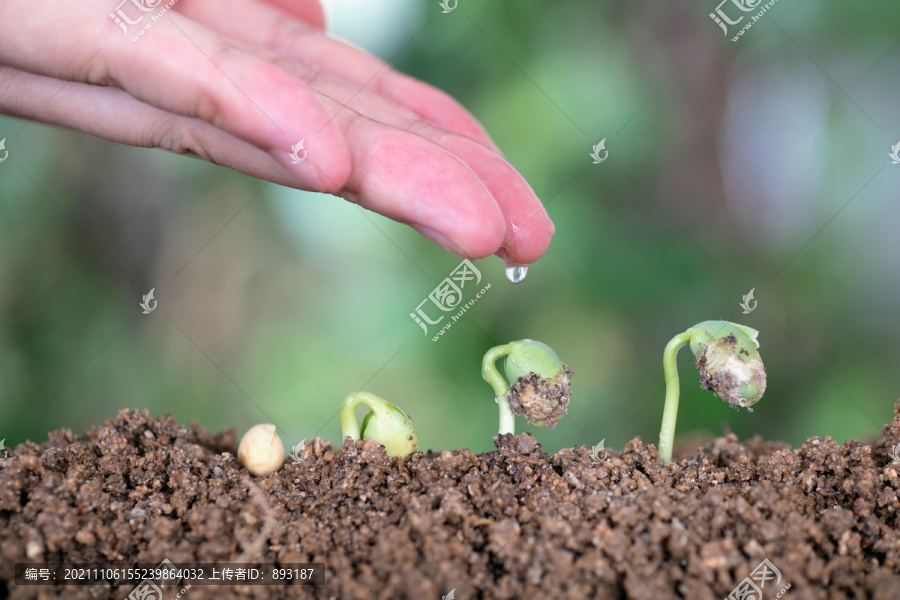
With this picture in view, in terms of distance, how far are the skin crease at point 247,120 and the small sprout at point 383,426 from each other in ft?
0.73

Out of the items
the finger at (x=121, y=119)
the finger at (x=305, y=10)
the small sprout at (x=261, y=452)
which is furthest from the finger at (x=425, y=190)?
the finger at (x=305, y=10)

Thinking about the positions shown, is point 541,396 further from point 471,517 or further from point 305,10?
point 305,10

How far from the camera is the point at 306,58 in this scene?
48.7 inches

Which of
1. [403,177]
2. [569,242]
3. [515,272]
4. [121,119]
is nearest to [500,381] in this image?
[515,272]

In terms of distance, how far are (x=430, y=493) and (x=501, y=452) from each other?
12 centimetres

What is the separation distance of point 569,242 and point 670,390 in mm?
975

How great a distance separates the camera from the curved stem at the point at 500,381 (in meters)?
0.84

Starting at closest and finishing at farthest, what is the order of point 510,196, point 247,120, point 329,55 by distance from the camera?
point 247,120 < point 510,196 < point 329,55

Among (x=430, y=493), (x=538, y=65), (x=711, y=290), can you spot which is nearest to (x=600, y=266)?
(x=711, y=290)

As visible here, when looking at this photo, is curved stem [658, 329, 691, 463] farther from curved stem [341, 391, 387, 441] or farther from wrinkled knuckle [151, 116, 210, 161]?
wrinkled knuckle [151, 116, 210, 161]

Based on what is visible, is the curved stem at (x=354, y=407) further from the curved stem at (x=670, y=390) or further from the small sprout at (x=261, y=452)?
the curved stem at (x=670, y=390)

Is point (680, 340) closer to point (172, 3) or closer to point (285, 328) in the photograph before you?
point (172, 3)

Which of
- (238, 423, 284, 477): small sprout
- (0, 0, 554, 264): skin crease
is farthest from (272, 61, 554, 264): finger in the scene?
(238, 423, 284, 477): small sprout

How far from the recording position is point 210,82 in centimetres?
69
